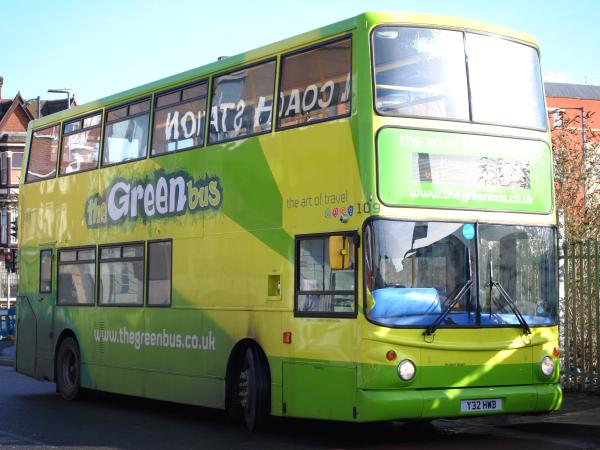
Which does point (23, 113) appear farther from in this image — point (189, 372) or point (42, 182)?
point (189, 372)

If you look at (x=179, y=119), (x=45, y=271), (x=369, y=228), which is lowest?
(x=45, y=271)

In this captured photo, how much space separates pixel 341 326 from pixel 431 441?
1.88 meters

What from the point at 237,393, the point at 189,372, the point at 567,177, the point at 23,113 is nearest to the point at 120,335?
the point at 189,372

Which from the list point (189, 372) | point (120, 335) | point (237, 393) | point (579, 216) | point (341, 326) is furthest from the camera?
point (579, 216)

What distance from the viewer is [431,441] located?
43.4 ft

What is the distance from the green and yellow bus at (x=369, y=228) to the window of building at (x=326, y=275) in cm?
2

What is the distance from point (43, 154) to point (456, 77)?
970 centimetres

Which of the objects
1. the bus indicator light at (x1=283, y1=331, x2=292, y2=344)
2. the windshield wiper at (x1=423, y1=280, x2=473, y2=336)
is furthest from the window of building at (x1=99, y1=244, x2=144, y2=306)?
the windshield wiper at (x1=423, y1=280, x2=473, y2=336)

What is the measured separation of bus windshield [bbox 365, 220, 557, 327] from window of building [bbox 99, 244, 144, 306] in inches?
222

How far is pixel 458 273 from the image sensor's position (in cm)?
1255

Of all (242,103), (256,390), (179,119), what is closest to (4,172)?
(179,119)

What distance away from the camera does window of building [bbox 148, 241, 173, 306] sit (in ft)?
53.3

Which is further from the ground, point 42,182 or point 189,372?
point 42,182

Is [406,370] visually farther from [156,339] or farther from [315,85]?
[156,339]
